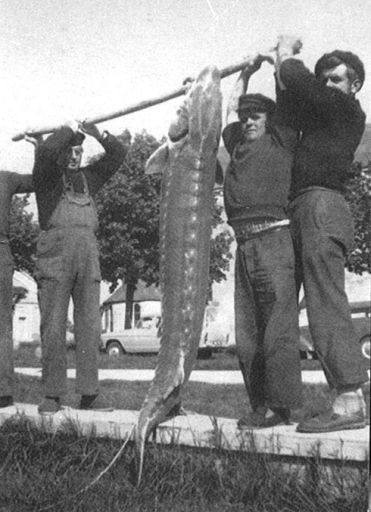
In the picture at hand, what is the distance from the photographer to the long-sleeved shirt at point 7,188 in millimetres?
5566

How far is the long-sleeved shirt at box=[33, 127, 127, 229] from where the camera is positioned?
5.01 meters

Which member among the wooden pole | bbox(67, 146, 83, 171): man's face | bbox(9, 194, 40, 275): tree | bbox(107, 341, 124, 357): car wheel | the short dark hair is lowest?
bbox(107, 341, 124, 357): car wheel

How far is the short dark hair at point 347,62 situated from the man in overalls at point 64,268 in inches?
80.9

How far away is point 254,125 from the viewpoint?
4102mm

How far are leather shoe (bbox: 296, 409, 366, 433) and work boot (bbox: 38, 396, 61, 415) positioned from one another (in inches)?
78.0

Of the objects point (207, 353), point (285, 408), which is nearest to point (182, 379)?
point (285, 408)

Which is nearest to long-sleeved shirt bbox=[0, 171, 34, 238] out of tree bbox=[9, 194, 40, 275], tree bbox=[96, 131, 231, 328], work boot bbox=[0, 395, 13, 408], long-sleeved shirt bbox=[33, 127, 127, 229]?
long-sleeved shirt bbox=[33, 127, 127, 229]

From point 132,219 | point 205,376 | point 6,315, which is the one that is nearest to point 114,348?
point 132,219

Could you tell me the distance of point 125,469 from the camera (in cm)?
387

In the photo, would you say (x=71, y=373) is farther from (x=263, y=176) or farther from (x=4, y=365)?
(x=263, y=176)

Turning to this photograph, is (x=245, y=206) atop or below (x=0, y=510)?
atop

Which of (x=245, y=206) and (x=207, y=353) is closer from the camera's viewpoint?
(x=245, y=206)

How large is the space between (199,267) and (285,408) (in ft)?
2.96

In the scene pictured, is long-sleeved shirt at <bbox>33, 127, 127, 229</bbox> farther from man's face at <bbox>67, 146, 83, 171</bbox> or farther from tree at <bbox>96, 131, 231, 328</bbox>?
tree at <bbox>96, 131, 231, 328</bbox>
